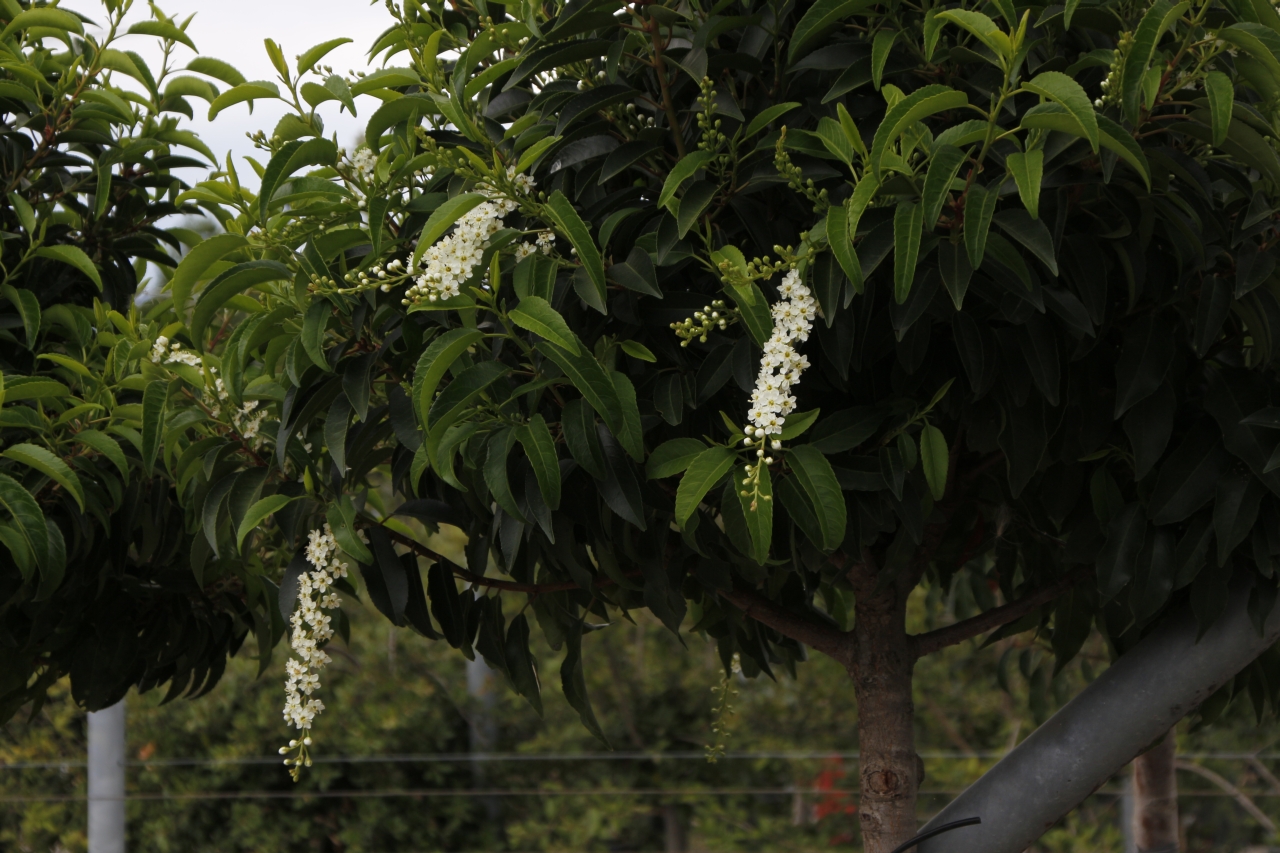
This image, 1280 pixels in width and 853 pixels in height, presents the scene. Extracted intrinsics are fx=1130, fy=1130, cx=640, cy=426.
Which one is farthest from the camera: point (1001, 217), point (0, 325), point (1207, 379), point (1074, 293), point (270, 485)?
point (0, 325)

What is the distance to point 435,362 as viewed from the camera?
1000 millimetres

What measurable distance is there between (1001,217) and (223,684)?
503 centimetres

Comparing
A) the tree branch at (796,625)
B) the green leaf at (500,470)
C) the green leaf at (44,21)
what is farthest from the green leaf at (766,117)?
the green leaf at (44,21)

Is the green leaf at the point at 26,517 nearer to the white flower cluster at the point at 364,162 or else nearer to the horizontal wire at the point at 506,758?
the white flower cluster at the point at 364,162

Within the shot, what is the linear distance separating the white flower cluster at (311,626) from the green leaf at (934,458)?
66 cm

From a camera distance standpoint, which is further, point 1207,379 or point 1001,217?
point 1207,379

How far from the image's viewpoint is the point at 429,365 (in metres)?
1.02

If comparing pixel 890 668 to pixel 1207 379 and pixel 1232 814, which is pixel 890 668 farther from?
pixel 1232 814

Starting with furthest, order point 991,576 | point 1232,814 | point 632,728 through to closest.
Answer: point 632,728 < point 1232,814 < point 991,576

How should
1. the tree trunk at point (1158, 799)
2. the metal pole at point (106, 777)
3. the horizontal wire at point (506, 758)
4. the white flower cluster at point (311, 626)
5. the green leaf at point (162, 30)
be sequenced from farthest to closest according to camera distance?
the horizontal wire at point (506, 758) < the metal pole at point (106, 777) < the tree trunk at point (1158, 799) < the green leaf at point (162, 30) < the white flower cluster at point (311, 626)

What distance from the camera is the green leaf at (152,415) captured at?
1.30 m

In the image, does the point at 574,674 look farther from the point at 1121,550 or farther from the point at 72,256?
the point at 72,256

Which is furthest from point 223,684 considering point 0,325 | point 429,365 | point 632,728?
point 429,365

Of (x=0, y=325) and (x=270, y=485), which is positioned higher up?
(x=0, y=325)
